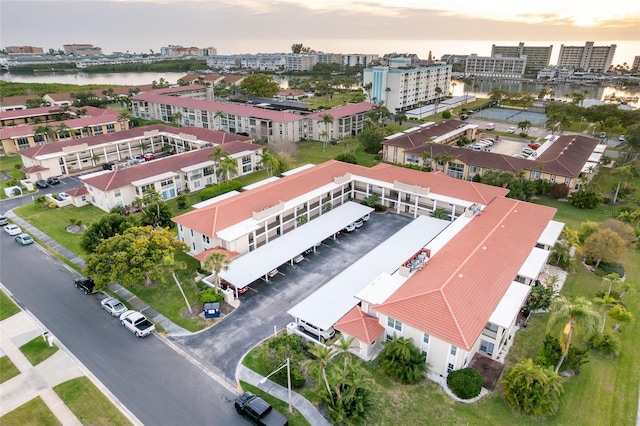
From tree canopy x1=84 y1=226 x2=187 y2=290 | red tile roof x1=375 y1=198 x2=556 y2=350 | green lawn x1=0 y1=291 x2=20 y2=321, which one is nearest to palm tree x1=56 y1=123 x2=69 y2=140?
green lawn x1=0 y1=291 x2=20 y2=321

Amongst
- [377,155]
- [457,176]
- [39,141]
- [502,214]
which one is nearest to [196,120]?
[39,141]

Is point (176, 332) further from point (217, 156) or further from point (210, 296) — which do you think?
A: point (217, 156)

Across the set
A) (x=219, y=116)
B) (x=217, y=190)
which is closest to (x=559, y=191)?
(x=217, y=190)

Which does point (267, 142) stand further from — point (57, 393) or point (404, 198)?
point (57, 393)

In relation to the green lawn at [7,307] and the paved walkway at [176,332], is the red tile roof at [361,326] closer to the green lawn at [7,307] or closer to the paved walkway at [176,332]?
the paved walkway at [176,332]

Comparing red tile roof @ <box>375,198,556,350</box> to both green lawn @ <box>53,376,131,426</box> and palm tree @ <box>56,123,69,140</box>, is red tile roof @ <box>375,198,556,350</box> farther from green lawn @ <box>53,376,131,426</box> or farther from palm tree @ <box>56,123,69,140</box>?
palm tree @ <box>56,123,69,140</box>

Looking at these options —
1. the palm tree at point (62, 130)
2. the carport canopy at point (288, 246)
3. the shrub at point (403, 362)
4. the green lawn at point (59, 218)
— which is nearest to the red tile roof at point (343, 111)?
the carport canopy at point (288, 246)
